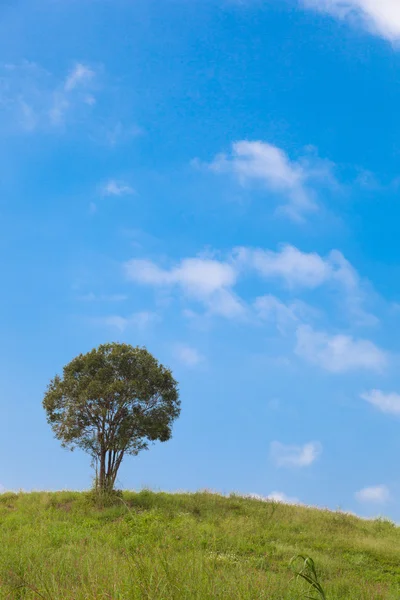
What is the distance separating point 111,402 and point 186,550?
1584cm

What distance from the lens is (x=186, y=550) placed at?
10047 mm

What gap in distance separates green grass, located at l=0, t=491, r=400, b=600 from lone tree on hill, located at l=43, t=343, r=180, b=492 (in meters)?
2.62

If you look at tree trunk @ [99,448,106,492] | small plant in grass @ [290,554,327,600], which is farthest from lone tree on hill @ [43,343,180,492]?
small plant in grass @ [290,554,327,600]

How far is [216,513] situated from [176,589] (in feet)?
62.5

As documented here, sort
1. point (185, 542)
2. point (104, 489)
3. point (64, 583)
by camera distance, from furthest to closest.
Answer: point (104, 489) → point (185, 542) → point (64, 583)

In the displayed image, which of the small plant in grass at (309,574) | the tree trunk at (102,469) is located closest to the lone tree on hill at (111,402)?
the tree trunk at (102,469)

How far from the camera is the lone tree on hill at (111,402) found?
25.1m

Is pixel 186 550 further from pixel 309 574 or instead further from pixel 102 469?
pixel 102 469

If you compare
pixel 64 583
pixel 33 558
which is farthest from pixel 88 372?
pixel 64 583

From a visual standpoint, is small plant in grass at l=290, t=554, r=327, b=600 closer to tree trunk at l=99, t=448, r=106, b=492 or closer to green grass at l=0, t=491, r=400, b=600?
green grass at l=0, t=491, r=400, b=600

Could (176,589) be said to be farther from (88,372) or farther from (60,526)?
(88,372)

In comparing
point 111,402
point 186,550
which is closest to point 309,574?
point 186,550

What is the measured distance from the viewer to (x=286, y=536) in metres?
18.5

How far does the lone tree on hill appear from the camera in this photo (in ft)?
82.3
